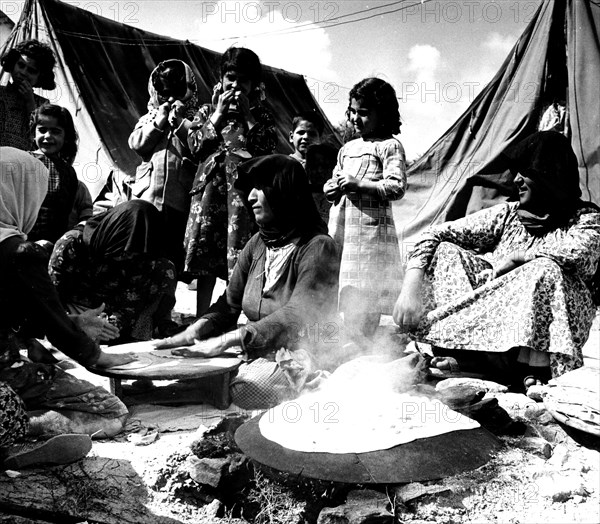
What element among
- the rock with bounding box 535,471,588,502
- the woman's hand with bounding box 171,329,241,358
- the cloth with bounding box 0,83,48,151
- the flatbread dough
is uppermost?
the cloth with bounding box 0,83,48,151

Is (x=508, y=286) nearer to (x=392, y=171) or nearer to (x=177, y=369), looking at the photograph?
(x=392, y=171)

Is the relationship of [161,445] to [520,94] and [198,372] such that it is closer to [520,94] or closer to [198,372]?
[198,372]

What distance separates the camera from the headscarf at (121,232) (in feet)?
11.9

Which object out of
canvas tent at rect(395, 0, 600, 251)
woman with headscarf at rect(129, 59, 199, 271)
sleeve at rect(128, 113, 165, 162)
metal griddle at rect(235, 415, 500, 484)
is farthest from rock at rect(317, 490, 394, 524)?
canvas tent at rect(395, 0, 600, 251)

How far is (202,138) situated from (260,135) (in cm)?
40

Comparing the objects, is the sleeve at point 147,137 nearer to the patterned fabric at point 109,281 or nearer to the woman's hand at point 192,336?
the patterned fabric at point 109,281

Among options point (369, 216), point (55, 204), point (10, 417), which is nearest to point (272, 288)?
point (369, 216)

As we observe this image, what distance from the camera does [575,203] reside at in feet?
10.2

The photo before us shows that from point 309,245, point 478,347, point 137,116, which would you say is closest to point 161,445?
point 309,245

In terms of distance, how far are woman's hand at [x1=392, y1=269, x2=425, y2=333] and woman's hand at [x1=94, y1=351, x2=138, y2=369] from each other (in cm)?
147

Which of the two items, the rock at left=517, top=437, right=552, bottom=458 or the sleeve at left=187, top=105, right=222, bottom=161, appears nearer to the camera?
the rock at left=517, top=437, right=552, bottom=458

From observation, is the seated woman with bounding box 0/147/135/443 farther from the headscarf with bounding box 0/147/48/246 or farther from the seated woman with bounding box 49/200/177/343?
the seated woman with bounding box 49/200/177/343

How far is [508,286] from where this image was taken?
10.1ft

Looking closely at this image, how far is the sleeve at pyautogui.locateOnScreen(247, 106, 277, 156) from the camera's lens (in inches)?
158
